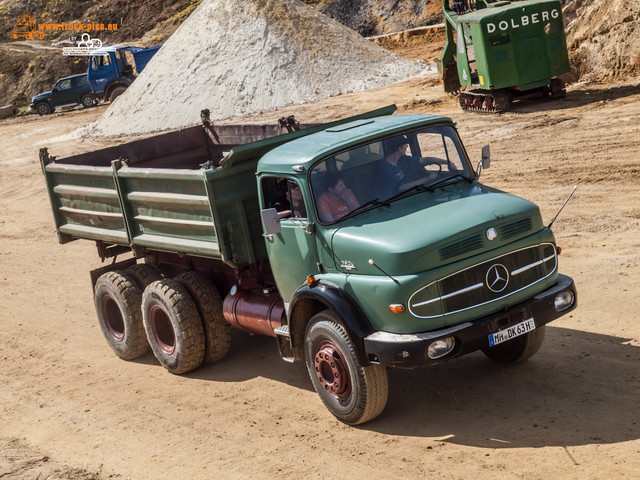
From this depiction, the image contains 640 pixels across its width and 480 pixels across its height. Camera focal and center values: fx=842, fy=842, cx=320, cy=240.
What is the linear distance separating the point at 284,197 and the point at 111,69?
32.0 m

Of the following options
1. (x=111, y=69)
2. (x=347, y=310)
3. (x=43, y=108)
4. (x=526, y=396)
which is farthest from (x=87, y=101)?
(x=526, y=396)

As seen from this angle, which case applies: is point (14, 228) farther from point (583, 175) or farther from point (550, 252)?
point (550, 252)

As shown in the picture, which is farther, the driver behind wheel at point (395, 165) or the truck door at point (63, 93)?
the truck door at point (63, 93)

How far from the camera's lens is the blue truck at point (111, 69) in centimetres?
3744

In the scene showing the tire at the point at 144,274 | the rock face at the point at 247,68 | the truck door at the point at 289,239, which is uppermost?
the rock face at the point at 247,68

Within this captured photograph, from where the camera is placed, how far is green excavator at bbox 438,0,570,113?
64.1 ft

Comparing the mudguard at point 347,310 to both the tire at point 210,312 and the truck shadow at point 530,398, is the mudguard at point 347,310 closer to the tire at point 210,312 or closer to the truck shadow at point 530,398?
the truck shadow at point 530,398

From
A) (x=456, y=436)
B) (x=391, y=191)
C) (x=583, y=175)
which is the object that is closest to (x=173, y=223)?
(x=391, y=191)

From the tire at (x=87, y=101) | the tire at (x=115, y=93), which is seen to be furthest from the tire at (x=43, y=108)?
the tire at (x=115, y=93)

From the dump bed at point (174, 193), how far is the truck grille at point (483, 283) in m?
2.26

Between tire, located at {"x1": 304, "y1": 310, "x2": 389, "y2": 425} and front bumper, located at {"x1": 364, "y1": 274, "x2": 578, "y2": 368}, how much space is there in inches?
9.2

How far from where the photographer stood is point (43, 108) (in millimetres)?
39375

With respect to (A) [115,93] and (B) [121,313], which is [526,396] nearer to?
(B) [121,313]

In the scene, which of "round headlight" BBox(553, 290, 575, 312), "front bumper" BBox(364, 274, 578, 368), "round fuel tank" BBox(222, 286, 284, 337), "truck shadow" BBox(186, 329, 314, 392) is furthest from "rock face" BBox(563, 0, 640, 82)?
"front bumper" BBox(364, 274, 578, 368)
